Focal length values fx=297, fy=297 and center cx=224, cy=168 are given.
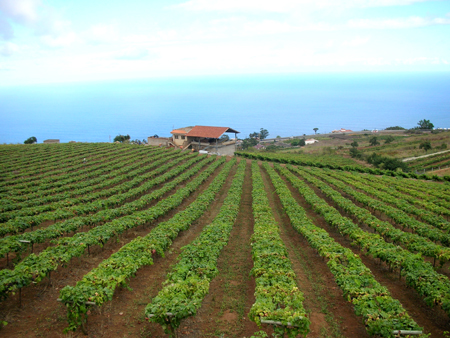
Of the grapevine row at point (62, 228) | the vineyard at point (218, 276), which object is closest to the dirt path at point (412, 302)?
the vineyard at point (218, 276)

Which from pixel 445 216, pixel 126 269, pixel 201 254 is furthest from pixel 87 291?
pixel 445 216

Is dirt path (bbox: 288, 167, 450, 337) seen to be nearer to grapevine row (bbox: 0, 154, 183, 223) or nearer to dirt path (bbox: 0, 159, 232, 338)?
dirt path (bbox: 0, 159, 232, 338)

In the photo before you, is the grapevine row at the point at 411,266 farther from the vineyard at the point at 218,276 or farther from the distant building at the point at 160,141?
the distant building at the point at 160,141

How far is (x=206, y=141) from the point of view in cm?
5062

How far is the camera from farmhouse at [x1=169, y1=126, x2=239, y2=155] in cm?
4878

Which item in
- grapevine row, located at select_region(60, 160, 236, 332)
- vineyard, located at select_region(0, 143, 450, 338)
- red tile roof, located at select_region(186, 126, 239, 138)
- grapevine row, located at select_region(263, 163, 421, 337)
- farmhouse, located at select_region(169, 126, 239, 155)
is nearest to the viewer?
grapevine row, located at select_region(263, 163, 421, 337)

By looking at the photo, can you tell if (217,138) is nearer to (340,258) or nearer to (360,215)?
(360,215)

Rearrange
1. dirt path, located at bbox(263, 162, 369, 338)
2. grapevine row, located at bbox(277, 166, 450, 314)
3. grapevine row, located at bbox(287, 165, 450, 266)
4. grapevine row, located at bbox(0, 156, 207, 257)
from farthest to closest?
1. grapevine row, located at bbox(287, 165, 450, 266)
2. grapevine row, located at bbox(0, 156, 207, 257)
3. grapevine row, located at bbox(277, 166, 450, 314)
4. dirt path, located at bbox(263, 162, 369, 338)

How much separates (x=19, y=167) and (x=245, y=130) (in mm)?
173714

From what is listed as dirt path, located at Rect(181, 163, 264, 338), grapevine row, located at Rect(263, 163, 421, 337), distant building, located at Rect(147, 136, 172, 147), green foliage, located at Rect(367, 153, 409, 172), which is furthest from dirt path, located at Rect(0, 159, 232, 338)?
green foliage, located at Rect(367, 153, 409, 172)

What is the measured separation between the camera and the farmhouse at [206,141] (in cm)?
4878

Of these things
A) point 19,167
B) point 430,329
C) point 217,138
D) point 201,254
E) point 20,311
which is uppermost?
point 217,138

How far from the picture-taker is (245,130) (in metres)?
199

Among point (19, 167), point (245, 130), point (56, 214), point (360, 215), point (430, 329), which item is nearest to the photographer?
point (430, 329)
